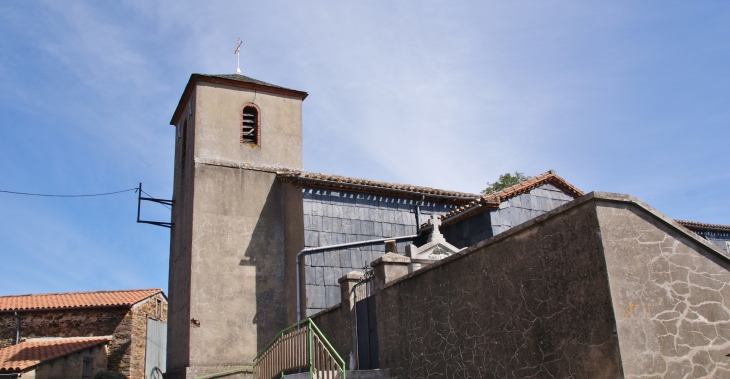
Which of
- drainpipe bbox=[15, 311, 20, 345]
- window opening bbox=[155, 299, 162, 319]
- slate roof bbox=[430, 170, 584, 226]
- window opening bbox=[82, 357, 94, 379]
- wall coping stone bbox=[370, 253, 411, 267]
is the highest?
slate roof bbox=[430, 170, 584, 226]

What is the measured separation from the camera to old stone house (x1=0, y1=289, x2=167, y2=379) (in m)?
25.4

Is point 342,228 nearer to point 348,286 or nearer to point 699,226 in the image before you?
point 348,286

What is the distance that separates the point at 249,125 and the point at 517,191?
8517 mm

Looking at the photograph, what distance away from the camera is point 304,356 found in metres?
11.0

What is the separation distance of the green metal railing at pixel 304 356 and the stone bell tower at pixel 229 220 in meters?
2.77

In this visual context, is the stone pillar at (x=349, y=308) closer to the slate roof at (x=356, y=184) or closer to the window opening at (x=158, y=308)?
the slate roof at (x=356, y=184)

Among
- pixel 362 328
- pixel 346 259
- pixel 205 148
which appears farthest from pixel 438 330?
pixel 205 148

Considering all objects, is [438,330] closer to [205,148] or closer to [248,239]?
[248,239]

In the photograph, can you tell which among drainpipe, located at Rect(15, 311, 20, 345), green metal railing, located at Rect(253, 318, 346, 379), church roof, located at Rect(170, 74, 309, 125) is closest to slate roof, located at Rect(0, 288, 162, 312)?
drainpipe, located at Rect(15, 311, 20, 345)

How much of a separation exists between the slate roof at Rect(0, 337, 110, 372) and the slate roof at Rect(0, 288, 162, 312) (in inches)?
59.9

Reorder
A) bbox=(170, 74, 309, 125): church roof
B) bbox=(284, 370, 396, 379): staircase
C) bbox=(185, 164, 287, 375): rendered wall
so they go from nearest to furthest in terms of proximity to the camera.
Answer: bbox=(284, 370, 396, 379): staircase, bbox=(185, 164, 287, 375): rendered wall, bbox=(170, 74, 309, 125): church roof

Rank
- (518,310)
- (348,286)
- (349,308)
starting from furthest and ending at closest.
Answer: (348,286) < (349,308) < (518,310)

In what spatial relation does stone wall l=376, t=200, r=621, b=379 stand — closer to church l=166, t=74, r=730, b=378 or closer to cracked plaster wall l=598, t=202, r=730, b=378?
church l=166, t=74, r=730, b=378

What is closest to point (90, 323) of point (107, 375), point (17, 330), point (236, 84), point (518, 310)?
point (17, 330)
